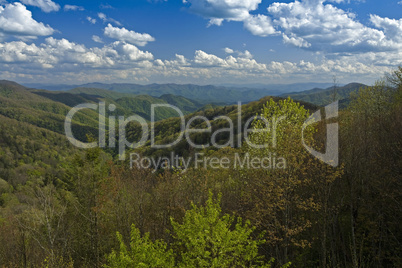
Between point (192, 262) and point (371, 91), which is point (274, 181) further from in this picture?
point (371, 91)

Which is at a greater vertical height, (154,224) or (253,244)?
(253,244)

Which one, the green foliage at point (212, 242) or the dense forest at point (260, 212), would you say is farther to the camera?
the dense forest at point (260, 212)

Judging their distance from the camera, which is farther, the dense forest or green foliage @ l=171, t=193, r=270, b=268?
the dense forest

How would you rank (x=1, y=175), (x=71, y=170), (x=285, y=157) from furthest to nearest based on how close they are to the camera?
1. (x=1, y=175)
2. (x=71, y=170)
3. (x=285, y=157)

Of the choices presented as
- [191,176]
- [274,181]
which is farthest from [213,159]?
[274,181]

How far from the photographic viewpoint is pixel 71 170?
31469mm

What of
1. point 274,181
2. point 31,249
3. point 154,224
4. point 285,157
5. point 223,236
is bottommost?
point 31,249

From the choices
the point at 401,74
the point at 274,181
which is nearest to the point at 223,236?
the point at 274,181

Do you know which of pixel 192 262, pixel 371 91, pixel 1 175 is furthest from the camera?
pixel 1 175

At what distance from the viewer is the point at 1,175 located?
131 metres

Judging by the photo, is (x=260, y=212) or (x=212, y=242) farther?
(x=260, y=212)

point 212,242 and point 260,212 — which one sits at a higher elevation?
point 212,242

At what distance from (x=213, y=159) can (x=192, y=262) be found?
2962 centimetres

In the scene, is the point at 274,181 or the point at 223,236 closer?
the point at 223,236
